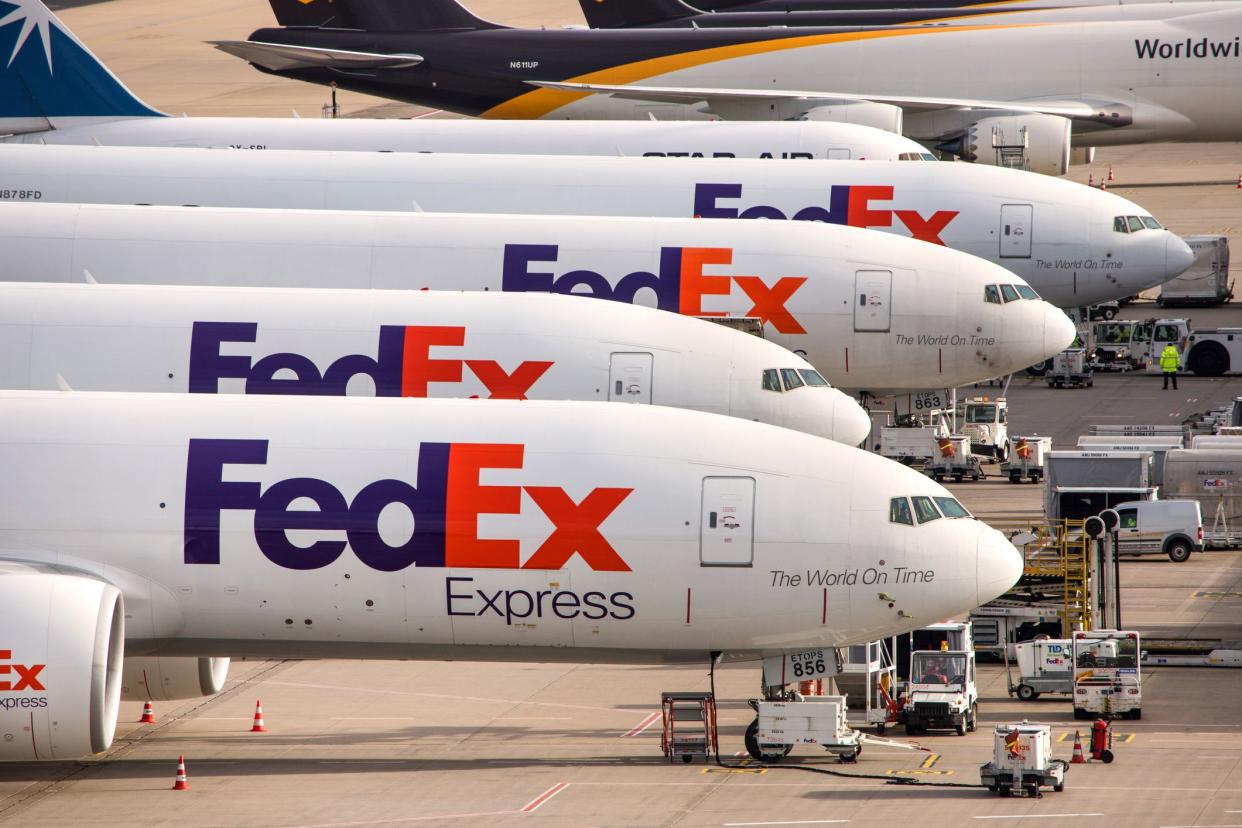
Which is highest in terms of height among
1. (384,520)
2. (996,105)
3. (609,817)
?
(996,105)

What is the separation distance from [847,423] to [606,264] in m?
7.56

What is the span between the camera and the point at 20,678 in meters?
26.6

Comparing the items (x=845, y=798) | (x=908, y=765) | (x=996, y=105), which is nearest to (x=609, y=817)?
(x=845, y=798)

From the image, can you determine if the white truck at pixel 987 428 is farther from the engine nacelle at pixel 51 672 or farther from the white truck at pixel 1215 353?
the engine nacelle at pixel 51 672

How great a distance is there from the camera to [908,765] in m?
29.1

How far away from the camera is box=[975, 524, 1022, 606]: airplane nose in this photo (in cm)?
2844

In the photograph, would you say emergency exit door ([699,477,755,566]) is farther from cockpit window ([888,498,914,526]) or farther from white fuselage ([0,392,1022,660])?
cockpit window ([888,498,914,526])

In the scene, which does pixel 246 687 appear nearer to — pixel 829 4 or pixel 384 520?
pixel 384 520

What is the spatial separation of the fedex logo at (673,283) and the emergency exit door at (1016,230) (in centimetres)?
990

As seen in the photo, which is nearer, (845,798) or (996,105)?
(845,798)

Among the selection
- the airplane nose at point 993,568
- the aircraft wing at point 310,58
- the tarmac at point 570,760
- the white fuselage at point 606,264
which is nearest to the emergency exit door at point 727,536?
the tarmac at point 570,760

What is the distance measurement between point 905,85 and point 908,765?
1901 inches

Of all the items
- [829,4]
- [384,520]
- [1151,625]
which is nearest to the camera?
[384,520]

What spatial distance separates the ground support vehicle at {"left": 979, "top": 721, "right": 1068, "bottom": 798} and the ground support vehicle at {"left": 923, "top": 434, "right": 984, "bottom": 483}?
2232 cm
